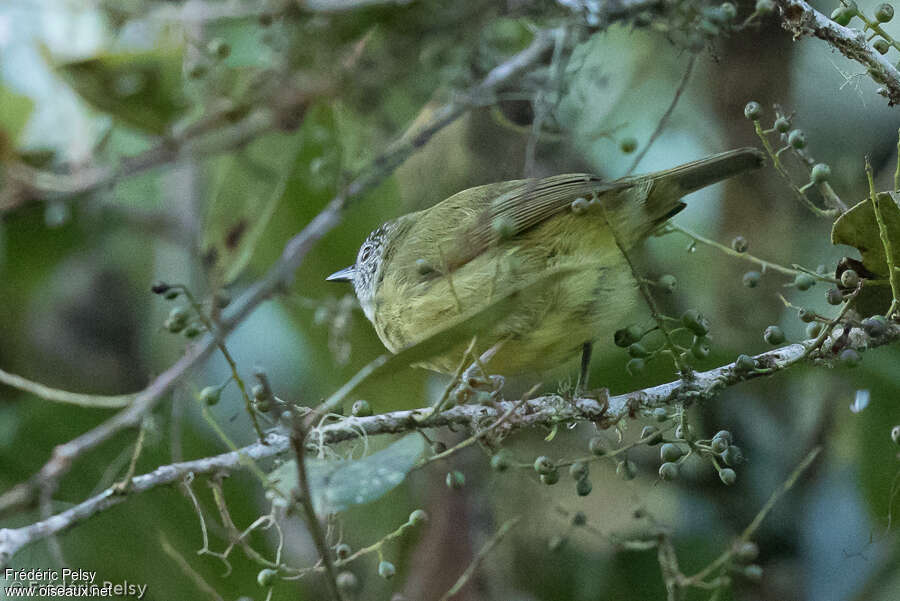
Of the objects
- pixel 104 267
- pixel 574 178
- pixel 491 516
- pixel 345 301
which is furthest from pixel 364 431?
pixel 104 267

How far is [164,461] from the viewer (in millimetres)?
3604

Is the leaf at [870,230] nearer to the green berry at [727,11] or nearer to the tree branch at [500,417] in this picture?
the tree branch at [500,417]

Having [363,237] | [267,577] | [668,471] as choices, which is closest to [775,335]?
[668,471]

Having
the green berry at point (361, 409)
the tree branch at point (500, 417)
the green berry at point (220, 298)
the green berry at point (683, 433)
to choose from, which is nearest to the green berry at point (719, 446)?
the green berry at point (683, 433)

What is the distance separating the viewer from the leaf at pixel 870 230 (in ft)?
6.90

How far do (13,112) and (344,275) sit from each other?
160 centimetres

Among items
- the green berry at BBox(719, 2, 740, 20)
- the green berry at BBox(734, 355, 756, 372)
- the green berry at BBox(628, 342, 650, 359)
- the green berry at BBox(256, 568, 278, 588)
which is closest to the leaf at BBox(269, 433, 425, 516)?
the green berry at BBox(256, 568, 278, 588)

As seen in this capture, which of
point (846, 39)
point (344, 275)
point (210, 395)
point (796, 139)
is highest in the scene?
point (846, 39)

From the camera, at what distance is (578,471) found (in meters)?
2.28

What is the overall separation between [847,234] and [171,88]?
238cm

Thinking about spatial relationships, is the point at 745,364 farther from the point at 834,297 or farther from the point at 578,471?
the point at 578,471

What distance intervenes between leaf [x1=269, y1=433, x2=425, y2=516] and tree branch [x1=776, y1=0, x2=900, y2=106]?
4.31ft

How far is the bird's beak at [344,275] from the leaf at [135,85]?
3.00ft

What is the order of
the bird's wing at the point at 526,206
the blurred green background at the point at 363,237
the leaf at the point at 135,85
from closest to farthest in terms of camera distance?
the bird's wing at the point at 526,206 → the leaf at the point at 135,85 → the blurred green background at the point at 363,237
